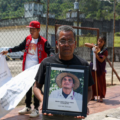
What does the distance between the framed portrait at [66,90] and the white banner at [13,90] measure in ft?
5.99

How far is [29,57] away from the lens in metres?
4.58

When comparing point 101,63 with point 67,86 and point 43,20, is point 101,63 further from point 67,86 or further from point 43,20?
point 43,20

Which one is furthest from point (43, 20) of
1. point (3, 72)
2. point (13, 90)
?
point (13, 90)

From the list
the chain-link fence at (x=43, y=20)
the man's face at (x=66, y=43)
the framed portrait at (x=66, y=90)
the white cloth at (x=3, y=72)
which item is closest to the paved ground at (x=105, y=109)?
A: the framed portrait at (x=66, y=90)

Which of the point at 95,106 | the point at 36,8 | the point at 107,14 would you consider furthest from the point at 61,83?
the point at 107,14

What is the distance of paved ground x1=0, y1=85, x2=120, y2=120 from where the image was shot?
14.8 ft

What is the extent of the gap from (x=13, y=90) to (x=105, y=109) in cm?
249

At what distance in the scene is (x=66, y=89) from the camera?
2080 millimetres

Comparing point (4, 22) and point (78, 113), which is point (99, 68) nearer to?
point (78, 113)

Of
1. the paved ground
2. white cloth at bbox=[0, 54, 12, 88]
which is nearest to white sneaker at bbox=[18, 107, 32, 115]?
the paved ground

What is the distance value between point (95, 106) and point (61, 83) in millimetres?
3837

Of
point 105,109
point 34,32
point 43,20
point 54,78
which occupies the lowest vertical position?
point 105,109

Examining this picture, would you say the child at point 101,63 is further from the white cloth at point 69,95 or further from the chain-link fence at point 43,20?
the white cloth at point 69,95

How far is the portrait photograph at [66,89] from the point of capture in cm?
204
